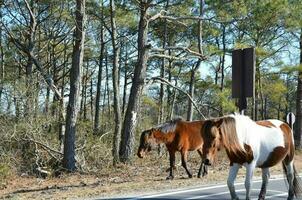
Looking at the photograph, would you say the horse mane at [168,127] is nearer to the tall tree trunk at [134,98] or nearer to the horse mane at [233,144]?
the tall tree trunk at [134,98]

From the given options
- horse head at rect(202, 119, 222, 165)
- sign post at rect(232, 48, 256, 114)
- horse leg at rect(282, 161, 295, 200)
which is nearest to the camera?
horse head at rect(202, 119, 222, 165)

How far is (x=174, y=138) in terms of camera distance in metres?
14.4

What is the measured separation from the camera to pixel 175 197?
10.2m

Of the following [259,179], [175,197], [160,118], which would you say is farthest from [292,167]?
[160,118]

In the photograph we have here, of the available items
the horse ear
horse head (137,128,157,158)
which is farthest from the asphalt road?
the horse ear

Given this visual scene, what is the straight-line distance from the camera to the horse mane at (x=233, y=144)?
6750 millimetres

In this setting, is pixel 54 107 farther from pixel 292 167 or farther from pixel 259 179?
pixel 292 167

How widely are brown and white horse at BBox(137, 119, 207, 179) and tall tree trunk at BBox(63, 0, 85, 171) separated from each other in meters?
2.79

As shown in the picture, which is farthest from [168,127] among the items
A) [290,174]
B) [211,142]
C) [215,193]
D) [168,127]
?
[211,142]

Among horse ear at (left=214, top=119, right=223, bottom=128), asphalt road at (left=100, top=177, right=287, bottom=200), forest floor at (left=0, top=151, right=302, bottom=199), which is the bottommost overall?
forest floor at (left=0, top=151, right=302, bottom=199)

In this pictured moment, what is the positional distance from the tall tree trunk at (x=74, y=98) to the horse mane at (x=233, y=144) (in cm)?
975

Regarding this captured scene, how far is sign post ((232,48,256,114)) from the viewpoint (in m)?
12.6

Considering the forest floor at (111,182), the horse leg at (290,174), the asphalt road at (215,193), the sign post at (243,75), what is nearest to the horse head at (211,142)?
the horse leg at (290,174)

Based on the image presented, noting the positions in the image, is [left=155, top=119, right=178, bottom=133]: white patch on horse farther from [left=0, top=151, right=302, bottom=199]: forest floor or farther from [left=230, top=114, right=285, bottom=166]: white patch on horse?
[left=230, top=114, right=285, bottom=166]: white patch on horse
